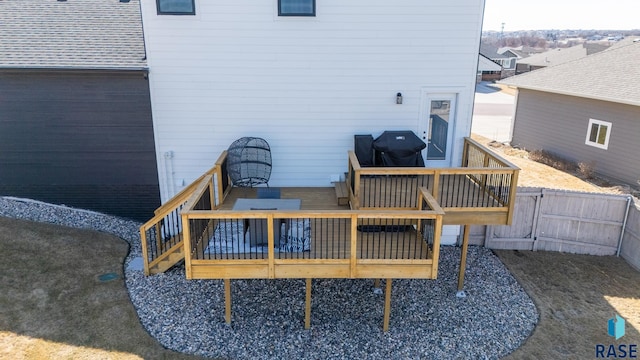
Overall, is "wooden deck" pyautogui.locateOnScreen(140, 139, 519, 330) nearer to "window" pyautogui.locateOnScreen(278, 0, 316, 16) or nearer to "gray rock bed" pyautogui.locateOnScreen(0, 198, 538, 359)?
"gray rock bed" pyautogui.locateOnScreen(0, 198, 538, 359)

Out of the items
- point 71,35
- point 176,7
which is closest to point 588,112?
point 176,7

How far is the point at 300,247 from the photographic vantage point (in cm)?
620

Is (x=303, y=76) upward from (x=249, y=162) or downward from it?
upward

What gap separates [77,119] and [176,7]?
11.0 ft

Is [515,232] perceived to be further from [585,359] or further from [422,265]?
[422,265]

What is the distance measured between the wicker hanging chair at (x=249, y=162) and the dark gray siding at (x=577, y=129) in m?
11.6

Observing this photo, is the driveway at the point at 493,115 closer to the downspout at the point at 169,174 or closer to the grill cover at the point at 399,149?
the grill cover at the point at 399,149

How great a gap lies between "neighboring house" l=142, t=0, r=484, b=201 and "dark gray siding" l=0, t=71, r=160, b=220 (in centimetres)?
62

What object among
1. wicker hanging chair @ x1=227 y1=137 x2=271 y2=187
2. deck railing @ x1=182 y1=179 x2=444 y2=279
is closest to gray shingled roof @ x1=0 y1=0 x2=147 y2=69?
wicker hanging chair @ x1=227 y1=137 x2=271 y2=187

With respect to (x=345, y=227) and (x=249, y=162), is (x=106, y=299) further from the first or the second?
(x=345, y=227)

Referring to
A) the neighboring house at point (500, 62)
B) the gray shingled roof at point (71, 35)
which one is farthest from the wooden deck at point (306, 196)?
the neighboring house at point (500, 62)

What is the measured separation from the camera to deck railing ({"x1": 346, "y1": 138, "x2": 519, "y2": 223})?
6.82 metres

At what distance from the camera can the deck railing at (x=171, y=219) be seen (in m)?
7.24

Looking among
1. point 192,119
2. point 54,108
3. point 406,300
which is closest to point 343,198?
point 406,300
